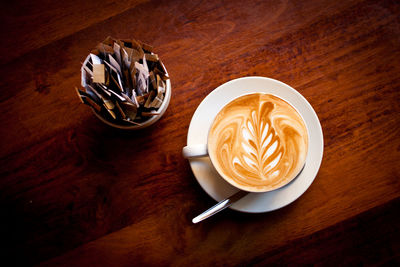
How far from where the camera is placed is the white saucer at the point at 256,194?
87cm

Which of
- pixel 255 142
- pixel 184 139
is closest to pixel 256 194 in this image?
pixel 255 142

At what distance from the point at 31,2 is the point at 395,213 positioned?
143 centimetres

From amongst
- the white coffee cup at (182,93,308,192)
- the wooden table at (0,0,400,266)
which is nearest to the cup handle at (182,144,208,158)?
the white coffee cup at (182,93,308,192)

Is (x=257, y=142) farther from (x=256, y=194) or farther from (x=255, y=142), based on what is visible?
(x=256, y=194)

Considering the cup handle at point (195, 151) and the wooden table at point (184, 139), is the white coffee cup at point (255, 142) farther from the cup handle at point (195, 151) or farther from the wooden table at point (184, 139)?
the wooden table at point (184, 139)

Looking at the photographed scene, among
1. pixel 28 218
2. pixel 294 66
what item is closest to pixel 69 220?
pixel 28 218

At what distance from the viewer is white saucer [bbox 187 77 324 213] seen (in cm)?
87

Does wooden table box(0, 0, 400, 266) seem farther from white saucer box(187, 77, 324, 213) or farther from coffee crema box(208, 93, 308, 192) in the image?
coffee crema box(208, 93, 308, 192)

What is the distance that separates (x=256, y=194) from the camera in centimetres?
88

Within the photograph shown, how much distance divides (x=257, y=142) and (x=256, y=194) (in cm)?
16

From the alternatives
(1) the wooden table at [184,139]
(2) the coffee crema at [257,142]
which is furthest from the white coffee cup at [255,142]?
(1) the wooden table at [184,139]

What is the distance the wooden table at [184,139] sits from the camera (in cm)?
99

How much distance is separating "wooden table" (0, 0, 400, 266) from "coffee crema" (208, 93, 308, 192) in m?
0.22

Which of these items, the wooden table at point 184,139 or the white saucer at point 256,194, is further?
the wooden table at point 184,139
